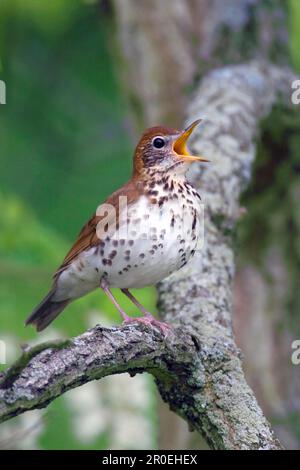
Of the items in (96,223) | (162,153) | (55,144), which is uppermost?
(55,144)

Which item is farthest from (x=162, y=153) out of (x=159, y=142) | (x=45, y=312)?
(x=45, y=312)

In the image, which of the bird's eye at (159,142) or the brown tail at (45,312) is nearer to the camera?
the bird's eye at (159,142)

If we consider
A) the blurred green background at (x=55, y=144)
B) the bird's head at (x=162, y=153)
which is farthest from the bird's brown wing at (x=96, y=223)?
the blurred green background at (x=55, y=144)

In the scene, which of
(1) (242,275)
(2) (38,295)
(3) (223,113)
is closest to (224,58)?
(3) (223,113)

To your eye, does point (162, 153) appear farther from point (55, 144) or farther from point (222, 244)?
point (55, 144)

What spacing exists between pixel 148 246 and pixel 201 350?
0.72 m

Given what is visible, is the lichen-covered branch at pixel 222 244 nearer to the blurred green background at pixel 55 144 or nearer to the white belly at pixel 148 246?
the white belly at pixel 148 246

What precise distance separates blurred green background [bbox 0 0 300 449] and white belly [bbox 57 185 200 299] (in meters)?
1.23

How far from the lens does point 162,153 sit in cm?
490

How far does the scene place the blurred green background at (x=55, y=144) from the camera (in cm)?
606

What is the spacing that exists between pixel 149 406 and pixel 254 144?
64.6 inches

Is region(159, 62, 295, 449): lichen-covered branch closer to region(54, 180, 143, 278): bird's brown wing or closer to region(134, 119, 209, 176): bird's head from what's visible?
region(134, 119, 209, 176): bird's head

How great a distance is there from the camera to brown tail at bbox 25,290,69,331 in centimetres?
509
